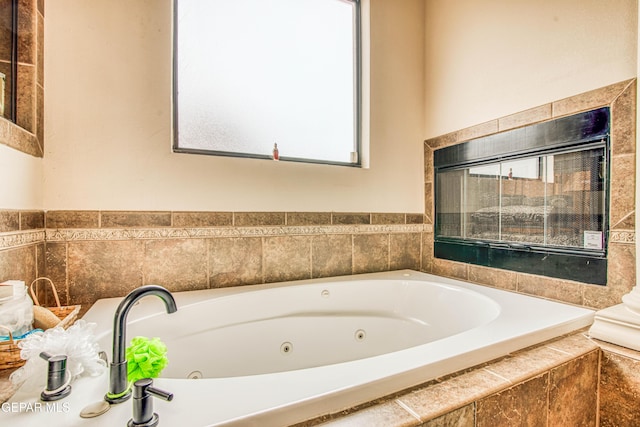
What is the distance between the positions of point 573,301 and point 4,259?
7.72 feet

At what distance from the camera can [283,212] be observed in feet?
5.82

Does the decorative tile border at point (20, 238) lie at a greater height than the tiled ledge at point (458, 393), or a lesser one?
greater

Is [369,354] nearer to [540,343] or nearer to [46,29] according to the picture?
[540,343]

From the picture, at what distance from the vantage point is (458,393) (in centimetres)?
71

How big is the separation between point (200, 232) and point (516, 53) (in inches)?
78.5

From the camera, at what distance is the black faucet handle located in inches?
21.1

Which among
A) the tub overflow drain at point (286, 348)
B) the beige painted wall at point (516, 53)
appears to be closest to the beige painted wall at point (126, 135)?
the tub overflow drain at point (286, 348)

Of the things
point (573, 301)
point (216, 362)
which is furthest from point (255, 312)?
point (573, 301)

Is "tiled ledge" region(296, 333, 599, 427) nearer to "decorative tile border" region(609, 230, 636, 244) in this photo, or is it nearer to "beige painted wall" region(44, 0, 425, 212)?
"decorative tile border" region(609, 230, 636, 244)

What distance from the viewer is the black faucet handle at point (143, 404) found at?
0.54 m

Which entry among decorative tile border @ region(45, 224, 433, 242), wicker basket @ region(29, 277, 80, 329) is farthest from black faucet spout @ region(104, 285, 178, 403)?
decorative tile border @ region(45, 224, 433, 242)

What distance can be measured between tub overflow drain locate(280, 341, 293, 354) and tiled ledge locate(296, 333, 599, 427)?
939 millimetres

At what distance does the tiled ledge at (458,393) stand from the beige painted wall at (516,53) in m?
1.21

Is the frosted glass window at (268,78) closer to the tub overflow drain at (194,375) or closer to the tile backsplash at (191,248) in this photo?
the tile backsplash at (191,248)
